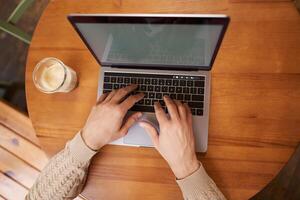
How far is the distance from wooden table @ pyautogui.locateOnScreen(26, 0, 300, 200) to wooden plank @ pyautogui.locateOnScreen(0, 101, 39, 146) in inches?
11.2

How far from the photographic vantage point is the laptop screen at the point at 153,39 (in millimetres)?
547

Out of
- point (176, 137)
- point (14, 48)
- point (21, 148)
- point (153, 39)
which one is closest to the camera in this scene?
point (153, 39)

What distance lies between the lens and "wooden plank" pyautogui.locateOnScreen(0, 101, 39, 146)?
3.65 ft

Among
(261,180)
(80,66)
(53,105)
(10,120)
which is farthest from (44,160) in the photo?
(261,180)

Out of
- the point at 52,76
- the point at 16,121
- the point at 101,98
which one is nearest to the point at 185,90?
the point at 101,98

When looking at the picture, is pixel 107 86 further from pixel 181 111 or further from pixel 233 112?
pixel 233 112

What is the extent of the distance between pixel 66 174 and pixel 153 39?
1.32 feet

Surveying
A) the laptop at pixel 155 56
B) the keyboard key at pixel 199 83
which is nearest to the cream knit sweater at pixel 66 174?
the laptop at pixel 155 56

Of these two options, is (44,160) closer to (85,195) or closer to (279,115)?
(85,195)

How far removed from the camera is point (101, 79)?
83 cm

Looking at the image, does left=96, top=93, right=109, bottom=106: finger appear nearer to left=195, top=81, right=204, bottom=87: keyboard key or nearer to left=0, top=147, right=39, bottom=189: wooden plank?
left=195, top=81, right=204, bottom=87: keyboard key

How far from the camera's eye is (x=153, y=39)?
25.1 inches

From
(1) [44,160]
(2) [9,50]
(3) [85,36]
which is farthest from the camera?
(2) [9,50]

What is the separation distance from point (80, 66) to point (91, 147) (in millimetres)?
233
